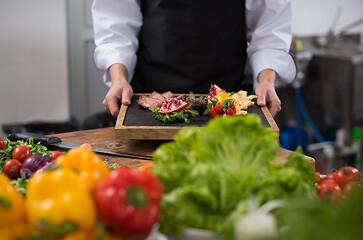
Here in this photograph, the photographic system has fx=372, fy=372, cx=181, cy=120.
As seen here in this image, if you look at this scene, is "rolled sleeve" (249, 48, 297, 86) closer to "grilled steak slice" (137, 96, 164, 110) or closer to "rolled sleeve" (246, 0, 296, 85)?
"rolled sleeve" (246, 0, 296, 85)

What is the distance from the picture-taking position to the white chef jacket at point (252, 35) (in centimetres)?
239

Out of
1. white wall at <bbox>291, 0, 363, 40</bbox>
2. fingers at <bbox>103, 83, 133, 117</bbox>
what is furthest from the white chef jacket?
white wall at <bbox>291, 0, 363, 40</bbox>

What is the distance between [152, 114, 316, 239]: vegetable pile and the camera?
0.72 metres

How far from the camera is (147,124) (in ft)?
6.26

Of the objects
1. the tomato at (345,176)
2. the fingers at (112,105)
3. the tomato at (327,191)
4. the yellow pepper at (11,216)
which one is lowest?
the fingers at (112,105)

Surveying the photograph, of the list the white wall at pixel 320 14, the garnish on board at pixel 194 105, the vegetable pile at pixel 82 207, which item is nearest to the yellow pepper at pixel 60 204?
the vegetable pile at pixel 82 207

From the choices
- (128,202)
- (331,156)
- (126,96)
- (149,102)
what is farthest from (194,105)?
(331,156)

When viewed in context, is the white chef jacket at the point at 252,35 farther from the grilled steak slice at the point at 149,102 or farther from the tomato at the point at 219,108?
the tomato at the point at 219,108

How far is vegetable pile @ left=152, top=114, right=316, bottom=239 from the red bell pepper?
0.06 meters

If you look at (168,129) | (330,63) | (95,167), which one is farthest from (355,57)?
(95,167)

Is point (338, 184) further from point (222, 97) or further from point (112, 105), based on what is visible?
point (112, 105)

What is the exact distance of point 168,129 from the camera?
1825 millimetres

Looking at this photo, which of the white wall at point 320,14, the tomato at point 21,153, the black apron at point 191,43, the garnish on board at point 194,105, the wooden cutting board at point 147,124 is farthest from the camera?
the white wall at point 320,14

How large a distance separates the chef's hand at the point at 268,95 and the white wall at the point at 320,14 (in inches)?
164
